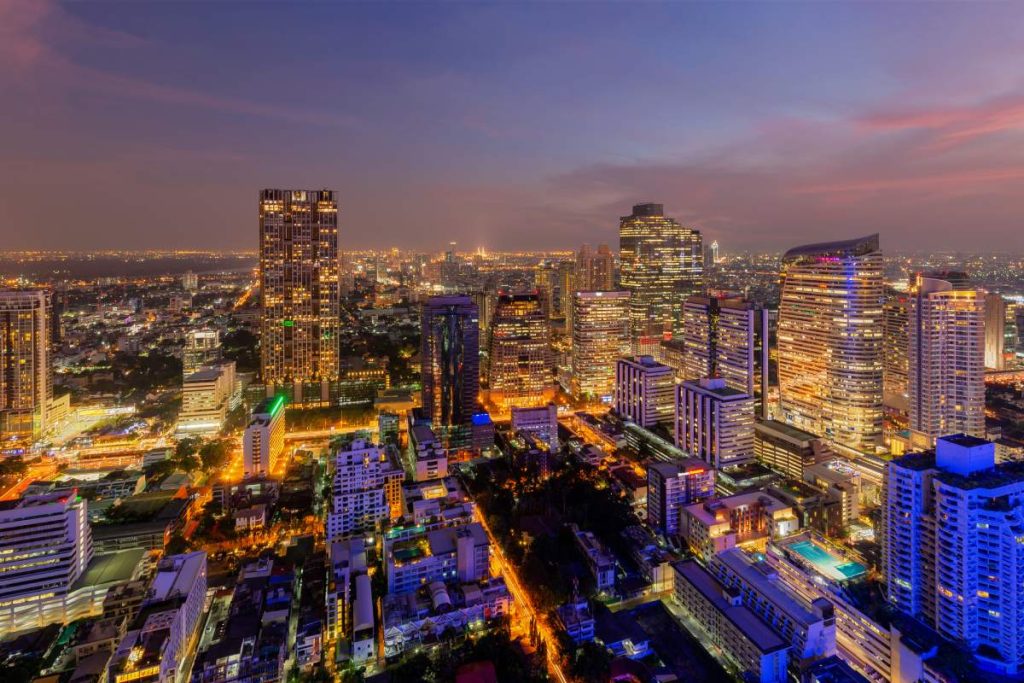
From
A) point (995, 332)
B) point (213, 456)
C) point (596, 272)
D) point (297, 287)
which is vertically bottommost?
point (213, 456)

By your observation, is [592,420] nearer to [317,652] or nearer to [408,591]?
[408,591]

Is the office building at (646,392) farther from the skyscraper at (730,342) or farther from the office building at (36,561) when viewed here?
the office building at (36,561)

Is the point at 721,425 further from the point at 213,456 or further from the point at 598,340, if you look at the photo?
the point at 213,456

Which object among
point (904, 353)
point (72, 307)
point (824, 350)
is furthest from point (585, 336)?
point (72, 307)

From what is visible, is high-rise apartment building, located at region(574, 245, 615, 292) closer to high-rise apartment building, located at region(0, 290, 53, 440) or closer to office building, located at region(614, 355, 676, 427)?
office building, located at region(614, 355, 676, 427)

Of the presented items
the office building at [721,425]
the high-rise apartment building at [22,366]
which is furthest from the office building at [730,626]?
the high-rise apartment building at [22,366]

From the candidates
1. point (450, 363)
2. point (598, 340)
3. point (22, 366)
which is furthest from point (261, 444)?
point (598, 340)

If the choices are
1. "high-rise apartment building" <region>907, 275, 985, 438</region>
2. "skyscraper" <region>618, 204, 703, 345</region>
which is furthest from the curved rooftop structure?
"skyscraper" <region>618, 204, 703, 345</region>
